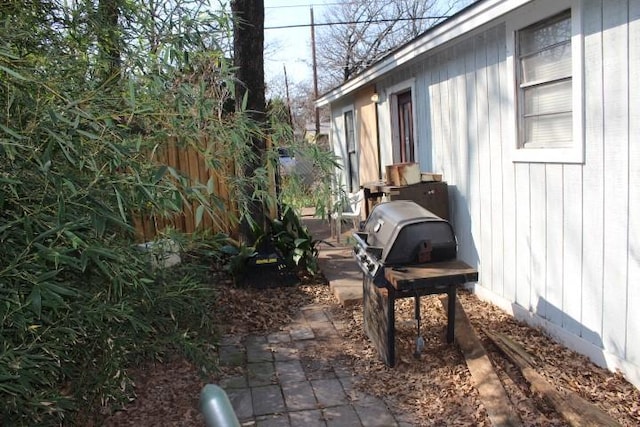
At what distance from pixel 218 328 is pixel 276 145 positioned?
1.72 meters

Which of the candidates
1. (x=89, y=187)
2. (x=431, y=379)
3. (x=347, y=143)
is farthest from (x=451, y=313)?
(x=347, y=143)

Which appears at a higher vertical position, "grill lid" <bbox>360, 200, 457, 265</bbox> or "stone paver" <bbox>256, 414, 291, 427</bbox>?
"grill lid" <bbox>360, 200, 457, 265</bbox>

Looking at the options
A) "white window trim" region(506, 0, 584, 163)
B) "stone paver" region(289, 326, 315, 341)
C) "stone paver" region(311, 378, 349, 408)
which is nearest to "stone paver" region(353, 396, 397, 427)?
"stone paver" region(311, 378, 349, 408)

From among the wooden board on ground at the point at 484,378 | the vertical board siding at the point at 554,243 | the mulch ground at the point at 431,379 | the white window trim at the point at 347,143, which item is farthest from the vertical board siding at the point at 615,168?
the white window trim at the point at 347,143

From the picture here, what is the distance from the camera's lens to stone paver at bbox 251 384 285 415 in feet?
10.1

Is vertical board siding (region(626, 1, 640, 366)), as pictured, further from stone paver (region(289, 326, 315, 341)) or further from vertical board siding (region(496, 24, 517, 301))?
stone paver (region(289, 326, 315, 341))

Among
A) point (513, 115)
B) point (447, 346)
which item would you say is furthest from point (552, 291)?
point (513, 115)

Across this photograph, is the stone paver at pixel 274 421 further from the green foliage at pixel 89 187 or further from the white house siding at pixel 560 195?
the white house siding at pixel 560 195

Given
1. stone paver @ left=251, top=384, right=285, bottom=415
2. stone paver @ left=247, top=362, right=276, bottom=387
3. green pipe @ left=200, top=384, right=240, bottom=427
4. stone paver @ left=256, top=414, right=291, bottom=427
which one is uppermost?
green pipe @ left=200, top=384, right=240, bottom=427

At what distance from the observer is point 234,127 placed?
10.2 ft

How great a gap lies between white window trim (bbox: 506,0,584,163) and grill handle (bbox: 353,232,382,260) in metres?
1.37

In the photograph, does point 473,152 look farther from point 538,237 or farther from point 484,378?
point 484,378

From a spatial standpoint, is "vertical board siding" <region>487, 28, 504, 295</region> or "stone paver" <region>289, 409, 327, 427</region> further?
"vertical board siding" <region>487, 28, 504, 295</region>

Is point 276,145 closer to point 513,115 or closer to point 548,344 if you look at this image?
point 513,115
